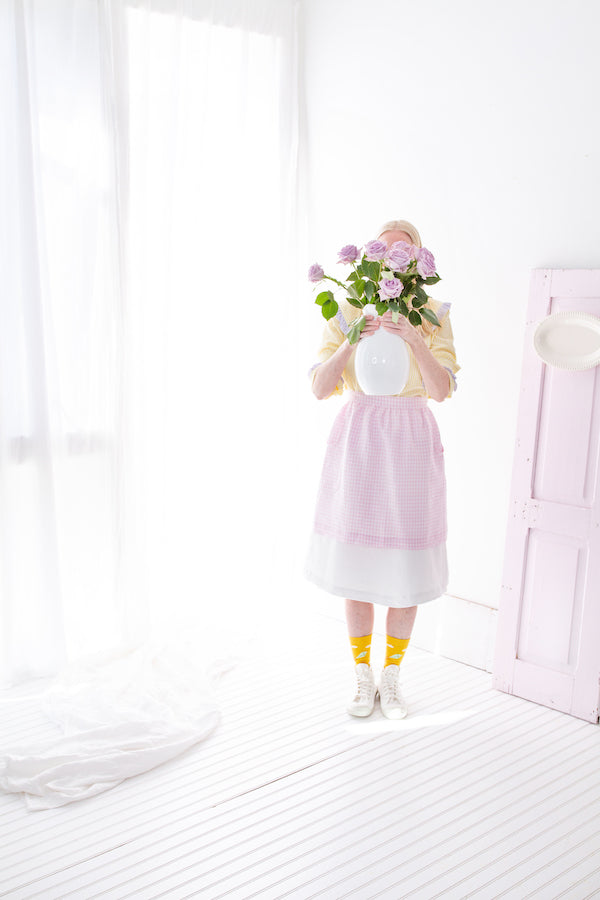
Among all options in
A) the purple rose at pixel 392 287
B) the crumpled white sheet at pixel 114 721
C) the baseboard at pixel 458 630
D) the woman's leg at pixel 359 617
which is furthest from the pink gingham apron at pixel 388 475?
the crumpled white sheet at pixel 114 721

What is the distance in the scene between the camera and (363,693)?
2.72m

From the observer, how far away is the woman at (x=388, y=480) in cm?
260

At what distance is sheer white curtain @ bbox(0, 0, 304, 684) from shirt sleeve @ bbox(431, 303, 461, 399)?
103 cm

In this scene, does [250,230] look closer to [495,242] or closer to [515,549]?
[495,242]

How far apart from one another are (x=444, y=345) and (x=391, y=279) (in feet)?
1.22

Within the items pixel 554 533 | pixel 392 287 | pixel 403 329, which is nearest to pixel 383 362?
pixel 403 329

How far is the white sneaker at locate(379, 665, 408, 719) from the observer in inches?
105

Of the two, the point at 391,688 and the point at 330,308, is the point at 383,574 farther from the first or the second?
the point at 330,308

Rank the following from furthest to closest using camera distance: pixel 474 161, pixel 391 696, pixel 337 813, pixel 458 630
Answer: pixel 458 630
pixel 474 161
pixel 391 696
pixel 337 813

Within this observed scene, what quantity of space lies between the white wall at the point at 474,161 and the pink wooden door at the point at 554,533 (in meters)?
0.14

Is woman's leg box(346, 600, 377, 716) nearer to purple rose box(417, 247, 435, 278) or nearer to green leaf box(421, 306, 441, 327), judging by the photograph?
green leaf box(421, 306, 441, 327)

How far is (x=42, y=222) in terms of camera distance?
2.71m

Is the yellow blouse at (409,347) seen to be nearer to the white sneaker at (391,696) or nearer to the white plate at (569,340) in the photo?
the white plate at (569,340)

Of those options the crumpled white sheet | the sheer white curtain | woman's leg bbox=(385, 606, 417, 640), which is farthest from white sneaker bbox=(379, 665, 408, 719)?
the sheer white curtain
